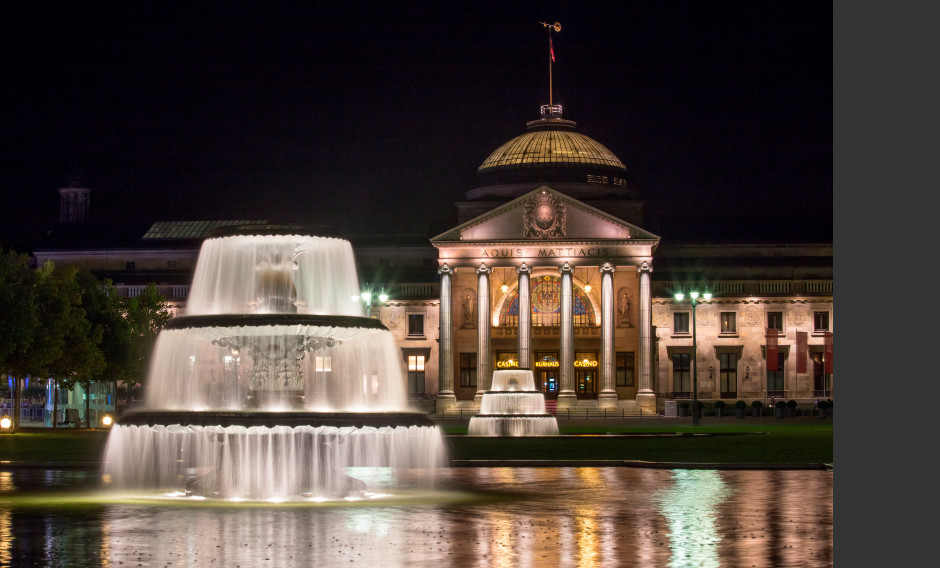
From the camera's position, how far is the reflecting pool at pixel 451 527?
16723 mm

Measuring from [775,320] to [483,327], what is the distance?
22886 mm

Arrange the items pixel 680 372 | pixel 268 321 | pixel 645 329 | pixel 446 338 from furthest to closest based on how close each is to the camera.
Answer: pixel 680 372 → pixel 446 338 → pixel 645 329 → pixel 268 321

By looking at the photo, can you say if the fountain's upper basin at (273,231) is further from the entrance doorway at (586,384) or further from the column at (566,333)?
the entrance doorway at (586,384)

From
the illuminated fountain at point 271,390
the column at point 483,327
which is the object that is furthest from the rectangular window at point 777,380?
the illuminated fountain at point 271,390

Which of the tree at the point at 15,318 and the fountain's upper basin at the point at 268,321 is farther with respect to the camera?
the tree at the point at 15,318

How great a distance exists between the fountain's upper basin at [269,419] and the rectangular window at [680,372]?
85020 millimetres

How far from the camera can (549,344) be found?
354ft

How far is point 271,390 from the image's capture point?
25641 mm

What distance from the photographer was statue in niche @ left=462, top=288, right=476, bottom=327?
108312mm

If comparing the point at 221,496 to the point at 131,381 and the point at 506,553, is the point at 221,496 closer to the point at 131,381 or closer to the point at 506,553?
the point at 506,553

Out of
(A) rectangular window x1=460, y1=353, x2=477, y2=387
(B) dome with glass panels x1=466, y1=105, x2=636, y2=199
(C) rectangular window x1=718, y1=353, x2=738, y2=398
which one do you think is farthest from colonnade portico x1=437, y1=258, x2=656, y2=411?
(B) dome with glass panels x1=466, y1=105, x2=636, y2=199

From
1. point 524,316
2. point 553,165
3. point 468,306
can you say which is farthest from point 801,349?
point 553,165

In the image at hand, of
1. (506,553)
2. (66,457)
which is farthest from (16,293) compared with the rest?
(506,553)

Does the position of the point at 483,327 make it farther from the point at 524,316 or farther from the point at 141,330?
the point at 141,330
